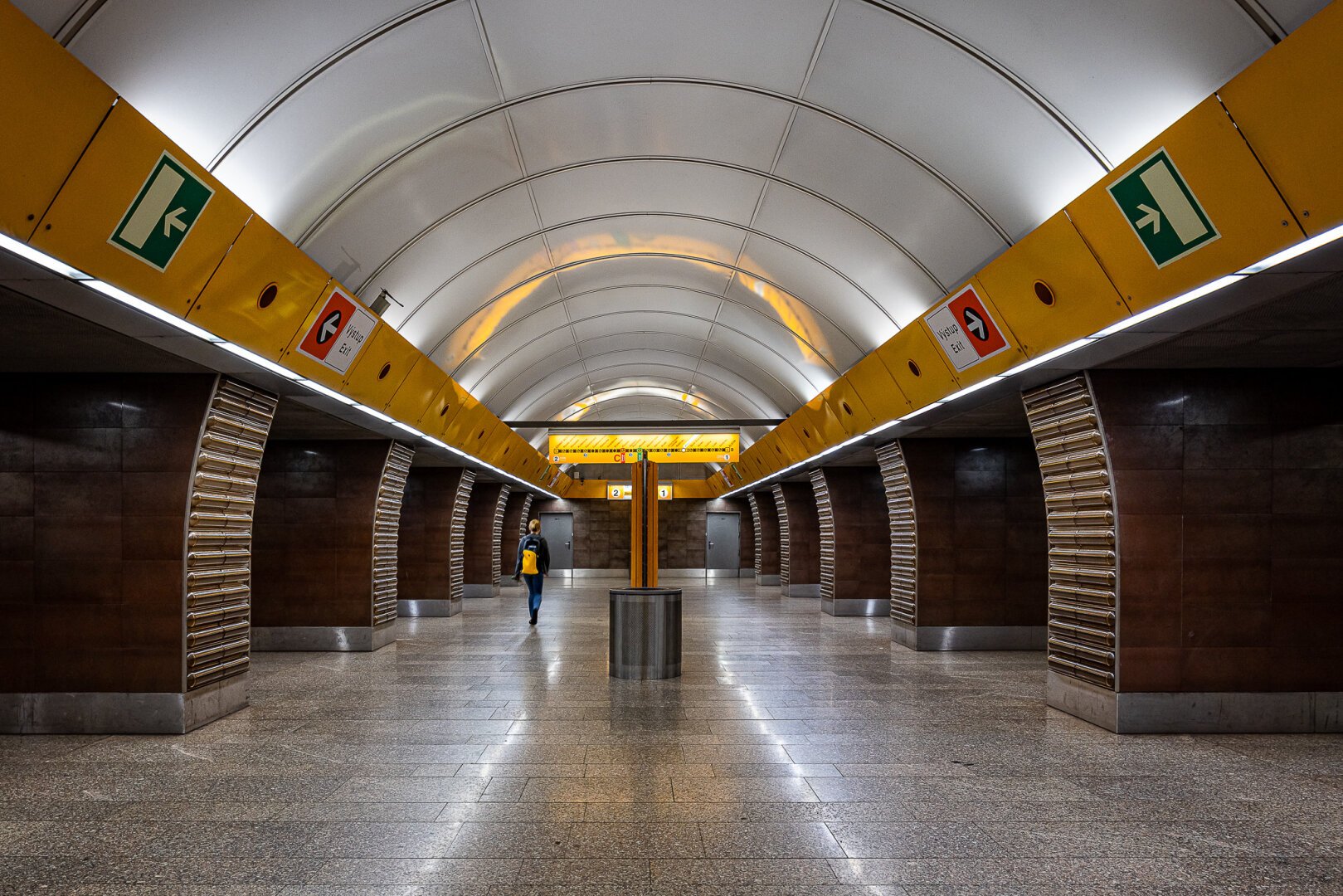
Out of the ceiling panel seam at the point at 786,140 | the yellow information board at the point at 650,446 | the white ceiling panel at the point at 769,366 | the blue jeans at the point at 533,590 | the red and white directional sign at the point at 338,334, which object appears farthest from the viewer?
the yellow information board at the point at 650,446

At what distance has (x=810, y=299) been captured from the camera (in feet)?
42.2

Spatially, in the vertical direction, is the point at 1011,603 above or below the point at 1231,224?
below

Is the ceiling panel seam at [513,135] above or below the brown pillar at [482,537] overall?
above

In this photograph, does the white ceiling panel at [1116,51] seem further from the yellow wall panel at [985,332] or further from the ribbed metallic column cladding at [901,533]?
the ribbed metallic column cladding at [901,533]

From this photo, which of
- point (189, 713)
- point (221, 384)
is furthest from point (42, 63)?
point (189, 713)

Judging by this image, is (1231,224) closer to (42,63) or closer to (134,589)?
(42,63)

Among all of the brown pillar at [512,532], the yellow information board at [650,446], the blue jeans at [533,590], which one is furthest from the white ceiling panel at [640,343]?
the brown pillar at [512,532]

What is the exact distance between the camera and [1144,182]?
5.51 meters

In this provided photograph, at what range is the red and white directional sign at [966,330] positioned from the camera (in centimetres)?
845

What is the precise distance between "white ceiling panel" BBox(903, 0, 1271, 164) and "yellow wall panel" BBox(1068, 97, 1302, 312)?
23.2 inches

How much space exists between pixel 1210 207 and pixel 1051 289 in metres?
2.03

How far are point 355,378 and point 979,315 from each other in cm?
672

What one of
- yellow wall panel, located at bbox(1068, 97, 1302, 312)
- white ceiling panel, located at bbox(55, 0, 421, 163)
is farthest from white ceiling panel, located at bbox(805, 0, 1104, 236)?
white ceiling panel, located at bbox(55, 0, 421, 163)

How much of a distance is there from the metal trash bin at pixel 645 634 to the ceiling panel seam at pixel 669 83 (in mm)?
5714
